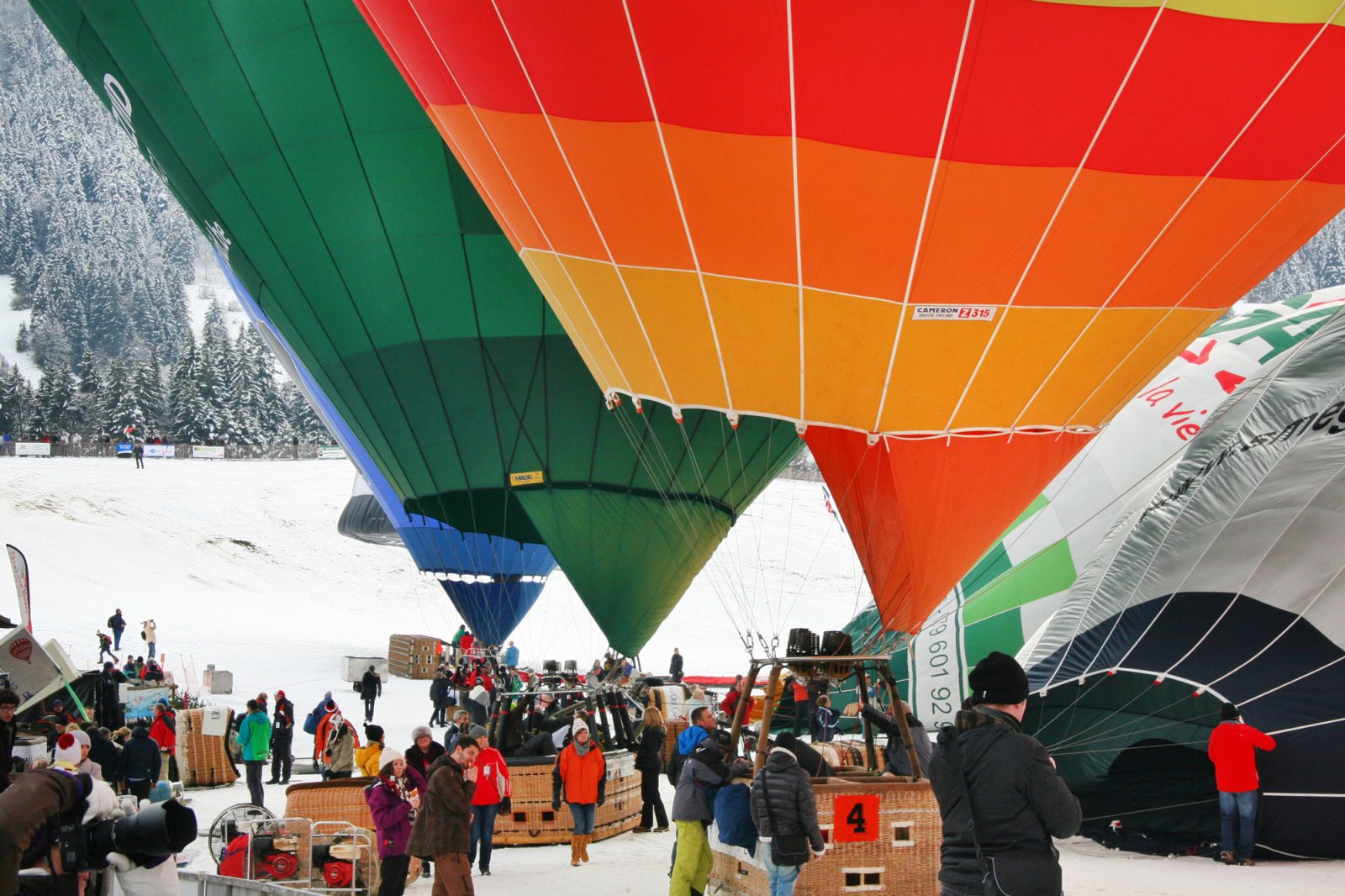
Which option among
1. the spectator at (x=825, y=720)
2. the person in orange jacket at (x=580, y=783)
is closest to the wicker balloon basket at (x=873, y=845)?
the person in orange jacket at (x=580, y=783)

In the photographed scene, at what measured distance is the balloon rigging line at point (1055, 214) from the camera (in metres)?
6.92

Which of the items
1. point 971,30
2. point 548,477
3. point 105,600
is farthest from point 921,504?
point 105,600

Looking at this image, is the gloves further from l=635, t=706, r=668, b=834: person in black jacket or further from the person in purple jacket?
l=635, t=706, r=668, b=834: person in black jacket

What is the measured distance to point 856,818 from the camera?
22.3 feet

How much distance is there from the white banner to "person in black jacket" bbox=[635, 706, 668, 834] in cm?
736

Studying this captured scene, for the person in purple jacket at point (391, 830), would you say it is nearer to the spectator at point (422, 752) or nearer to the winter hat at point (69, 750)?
the spectator at point (422, 752)

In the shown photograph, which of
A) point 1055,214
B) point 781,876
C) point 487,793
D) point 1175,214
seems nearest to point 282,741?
point 487,793

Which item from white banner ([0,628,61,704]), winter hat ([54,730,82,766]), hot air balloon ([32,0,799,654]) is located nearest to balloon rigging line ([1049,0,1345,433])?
hot air balloon ([32,0,799,654])

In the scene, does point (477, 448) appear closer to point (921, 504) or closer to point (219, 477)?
point (921, 504)

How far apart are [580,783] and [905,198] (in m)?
4.65

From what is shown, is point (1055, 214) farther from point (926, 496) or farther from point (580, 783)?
point (580, 783)

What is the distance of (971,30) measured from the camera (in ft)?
22.5

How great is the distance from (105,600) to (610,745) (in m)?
26.9

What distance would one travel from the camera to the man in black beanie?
361 cm
